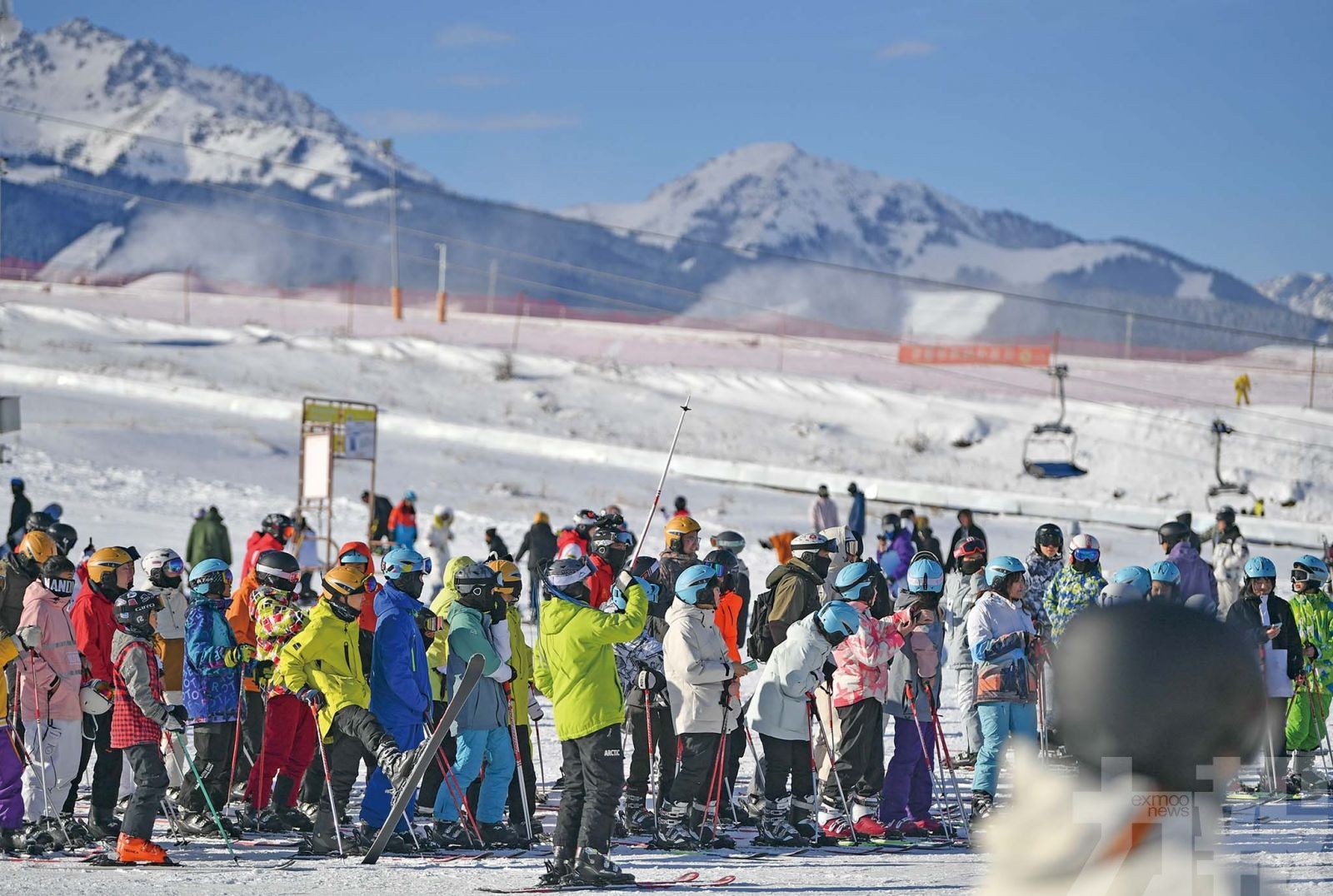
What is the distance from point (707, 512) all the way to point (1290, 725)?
19221 mm

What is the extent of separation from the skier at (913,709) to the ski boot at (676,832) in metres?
1.15

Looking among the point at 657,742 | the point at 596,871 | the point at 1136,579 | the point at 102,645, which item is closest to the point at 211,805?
the point at 102,645

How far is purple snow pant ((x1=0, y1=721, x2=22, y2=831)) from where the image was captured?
8.03 meters

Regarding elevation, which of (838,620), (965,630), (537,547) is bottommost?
(965,630)

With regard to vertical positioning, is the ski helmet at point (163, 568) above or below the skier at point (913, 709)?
above

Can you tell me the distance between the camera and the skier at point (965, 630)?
10273 mm

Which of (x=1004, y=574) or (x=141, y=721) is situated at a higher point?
(x=1004, y=574)

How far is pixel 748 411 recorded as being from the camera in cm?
4303

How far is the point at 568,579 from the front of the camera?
7438mm

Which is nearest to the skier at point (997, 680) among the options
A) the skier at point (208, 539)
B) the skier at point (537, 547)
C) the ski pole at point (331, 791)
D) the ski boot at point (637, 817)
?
the ski boot at point (637, 817)

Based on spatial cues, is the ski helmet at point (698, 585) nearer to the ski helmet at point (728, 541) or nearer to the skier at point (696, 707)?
the skier at point (696, 707)

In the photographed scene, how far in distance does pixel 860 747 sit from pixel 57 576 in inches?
176

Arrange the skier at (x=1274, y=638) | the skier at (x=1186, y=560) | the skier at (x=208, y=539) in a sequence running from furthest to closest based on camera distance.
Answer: the skier at (x=208, y=539), the skier at (x=1186, y=560), the skier at (x=1274, y=638)

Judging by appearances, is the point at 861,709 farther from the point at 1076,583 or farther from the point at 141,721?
the point at 141,721
